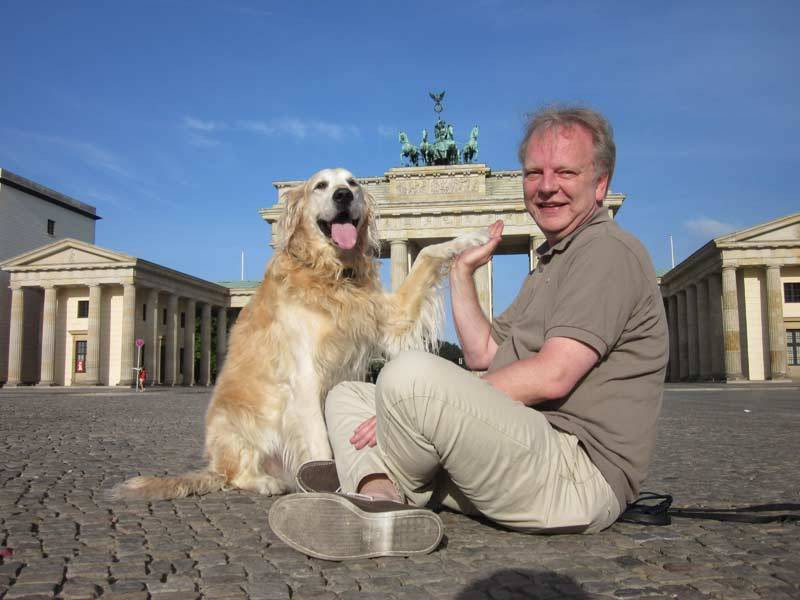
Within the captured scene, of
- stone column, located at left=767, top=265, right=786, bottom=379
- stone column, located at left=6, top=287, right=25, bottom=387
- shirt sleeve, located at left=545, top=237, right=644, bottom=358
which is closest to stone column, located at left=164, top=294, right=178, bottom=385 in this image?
stone column, located at left=6, top=287, right=25, bottom=387

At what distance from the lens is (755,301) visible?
47188mm

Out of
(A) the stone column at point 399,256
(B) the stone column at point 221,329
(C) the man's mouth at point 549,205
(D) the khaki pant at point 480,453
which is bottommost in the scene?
(D) the khaki pant at point 480,453

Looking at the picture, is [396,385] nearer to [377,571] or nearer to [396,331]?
[377,571]

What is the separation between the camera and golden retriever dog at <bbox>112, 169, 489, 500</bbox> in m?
4.41

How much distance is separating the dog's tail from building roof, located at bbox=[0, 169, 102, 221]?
61.2m

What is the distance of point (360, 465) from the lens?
323 centimetres

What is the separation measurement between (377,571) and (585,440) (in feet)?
3.29

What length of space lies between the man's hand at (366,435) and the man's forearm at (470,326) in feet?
3.20

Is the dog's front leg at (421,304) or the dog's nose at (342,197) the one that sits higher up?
the dog's nose at (342,197)

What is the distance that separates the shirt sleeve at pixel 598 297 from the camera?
2.86 m

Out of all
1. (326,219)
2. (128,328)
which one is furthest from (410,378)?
(128,328)

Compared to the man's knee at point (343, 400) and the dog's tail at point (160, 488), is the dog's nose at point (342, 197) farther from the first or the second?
the dog's tail at point (160, 488)

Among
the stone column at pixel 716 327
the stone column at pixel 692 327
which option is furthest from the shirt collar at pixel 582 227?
the stone column at pixel 692 327

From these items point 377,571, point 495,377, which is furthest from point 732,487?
point 377,571
